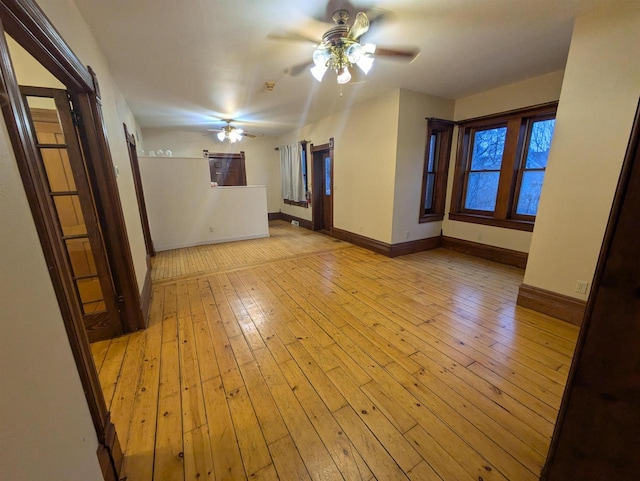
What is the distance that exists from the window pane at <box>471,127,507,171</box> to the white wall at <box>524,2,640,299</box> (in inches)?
65.5

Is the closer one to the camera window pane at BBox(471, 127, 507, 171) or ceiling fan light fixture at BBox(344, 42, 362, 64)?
ceiling fan light fixture at BBox(344, 42, 362, 64)

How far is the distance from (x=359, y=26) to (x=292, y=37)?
71 cm

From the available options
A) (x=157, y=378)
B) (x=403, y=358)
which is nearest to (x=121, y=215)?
(x=157, y=378)

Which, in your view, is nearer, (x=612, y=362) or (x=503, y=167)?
(x=612, y=362)

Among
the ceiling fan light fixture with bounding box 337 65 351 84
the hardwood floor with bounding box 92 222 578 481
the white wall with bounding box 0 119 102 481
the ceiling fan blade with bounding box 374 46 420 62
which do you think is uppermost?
the ceiling fan blade with bounding box 374 46 420 62

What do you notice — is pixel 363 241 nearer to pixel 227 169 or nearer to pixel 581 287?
pixel 581 287

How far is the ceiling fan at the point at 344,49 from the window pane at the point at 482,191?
8.82 ft

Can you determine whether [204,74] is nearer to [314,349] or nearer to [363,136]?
[363,136]

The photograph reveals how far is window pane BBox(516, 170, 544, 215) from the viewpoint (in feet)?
11.2

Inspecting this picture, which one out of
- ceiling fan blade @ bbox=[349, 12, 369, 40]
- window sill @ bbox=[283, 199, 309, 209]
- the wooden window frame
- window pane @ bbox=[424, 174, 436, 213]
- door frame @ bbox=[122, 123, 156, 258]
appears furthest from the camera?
window sill @ bbox=[283, 199, 309, 209]

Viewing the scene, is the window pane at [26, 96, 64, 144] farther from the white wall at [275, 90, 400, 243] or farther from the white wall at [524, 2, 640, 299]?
the white wall at [524, 2, 640, 299]

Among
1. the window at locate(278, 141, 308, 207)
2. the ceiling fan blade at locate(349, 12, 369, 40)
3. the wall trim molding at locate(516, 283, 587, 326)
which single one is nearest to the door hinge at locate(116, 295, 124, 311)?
the ceiling fan blade at locate(349, 12, 369, 40)

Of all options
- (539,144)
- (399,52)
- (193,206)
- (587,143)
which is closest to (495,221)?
(539,144)

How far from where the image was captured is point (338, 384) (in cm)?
168
